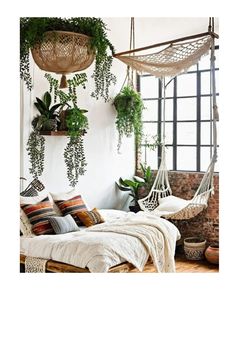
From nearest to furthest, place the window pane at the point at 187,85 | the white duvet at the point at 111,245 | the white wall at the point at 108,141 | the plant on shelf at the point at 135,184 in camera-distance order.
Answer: the white duvet at the point at 111,245
the white wall at the point at 108,141
the window pane at the point at 187,85
the plant on shelf at the point at 135,184

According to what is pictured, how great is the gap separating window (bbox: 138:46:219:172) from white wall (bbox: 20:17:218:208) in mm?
384

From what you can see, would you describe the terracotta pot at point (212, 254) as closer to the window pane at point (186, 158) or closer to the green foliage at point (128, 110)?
the window pane at point (186, 158)

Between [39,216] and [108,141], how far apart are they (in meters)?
1.89

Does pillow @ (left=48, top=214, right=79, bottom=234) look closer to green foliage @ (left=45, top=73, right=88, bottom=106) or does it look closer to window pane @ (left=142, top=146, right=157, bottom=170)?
green foliage @ (left=45, top=73, right=88, bottom=106)

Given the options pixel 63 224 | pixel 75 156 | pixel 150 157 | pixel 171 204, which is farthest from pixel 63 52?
pixel 150 157

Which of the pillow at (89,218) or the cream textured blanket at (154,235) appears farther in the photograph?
the pillow at (89,218)

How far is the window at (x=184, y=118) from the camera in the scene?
19.3 ft

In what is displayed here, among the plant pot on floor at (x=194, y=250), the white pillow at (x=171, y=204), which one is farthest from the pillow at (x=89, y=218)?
the plant pot on floor at (x=194, y=250)

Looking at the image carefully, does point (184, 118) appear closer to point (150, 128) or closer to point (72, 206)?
point (150, 128)

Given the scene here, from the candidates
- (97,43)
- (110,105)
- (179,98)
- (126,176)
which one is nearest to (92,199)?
(126,176)

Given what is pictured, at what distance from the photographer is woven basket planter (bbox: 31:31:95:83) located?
279 cm

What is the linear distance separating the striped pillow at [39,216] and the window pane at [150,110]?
8.04 ft

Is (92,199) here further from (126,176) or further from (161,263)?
(161,263)

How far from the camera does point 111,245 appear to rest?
3.63 meters
